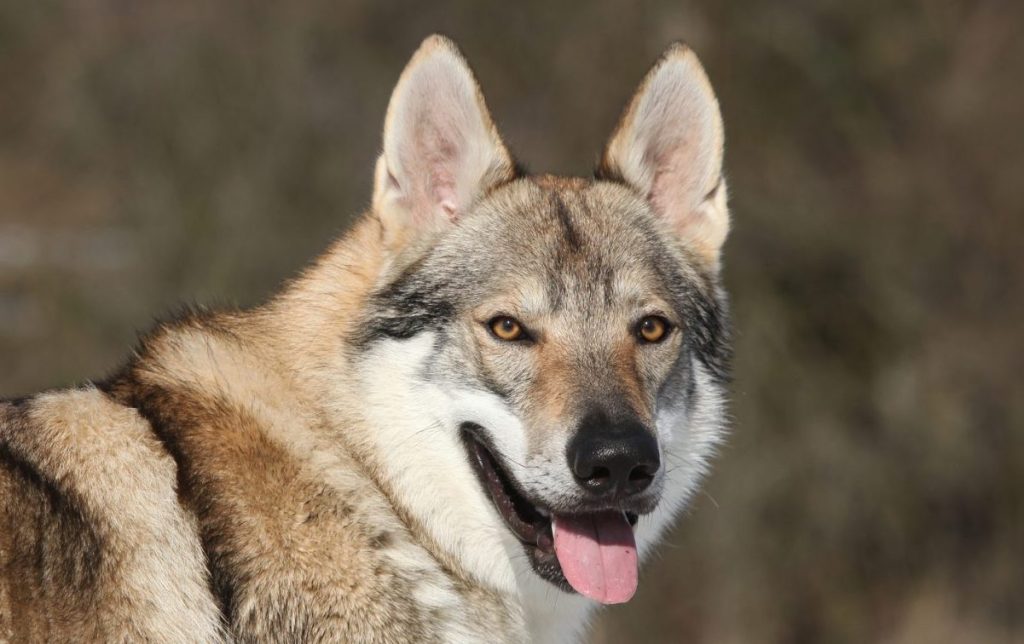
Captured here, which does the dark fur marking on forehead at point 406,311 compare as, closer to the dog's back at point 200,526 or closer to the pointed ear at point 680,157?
the dog's back at point 200,526

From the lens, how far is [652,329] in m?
4.11

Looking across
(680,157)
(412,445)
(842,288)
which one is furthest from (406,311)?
(842,288)

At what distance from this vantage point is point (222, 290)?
14.1 meters

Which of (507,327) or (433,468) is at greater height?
(507,327)

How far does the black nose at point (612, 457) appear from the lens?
3.63 m

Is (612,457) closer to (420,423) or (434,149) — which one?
(420,423)

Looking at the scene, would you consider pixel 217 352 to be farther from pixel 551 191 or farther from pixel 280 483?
pixel 551 191

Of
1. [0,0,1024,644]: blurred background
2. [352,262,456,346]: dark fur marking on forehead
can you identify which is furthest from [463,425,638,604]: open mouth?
[0,0,1024,644]: blurred background

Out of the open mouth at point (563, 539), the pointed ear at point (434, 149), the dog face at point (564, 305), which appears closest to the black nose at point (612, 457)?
the dog face at point (564, 305)

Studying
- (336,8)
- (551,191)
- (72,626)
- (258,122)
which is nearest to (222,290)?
(258,122)

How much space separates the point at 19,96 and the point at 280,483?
1705 cm

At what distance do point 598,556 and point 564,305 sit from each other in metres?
0.82

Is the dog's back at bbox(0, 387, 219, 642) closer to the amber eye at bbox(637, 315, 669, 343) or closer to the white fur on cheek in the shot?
the white fur on cheek

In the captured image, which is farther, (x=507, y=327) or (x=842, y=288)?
(x=842, y=288)
